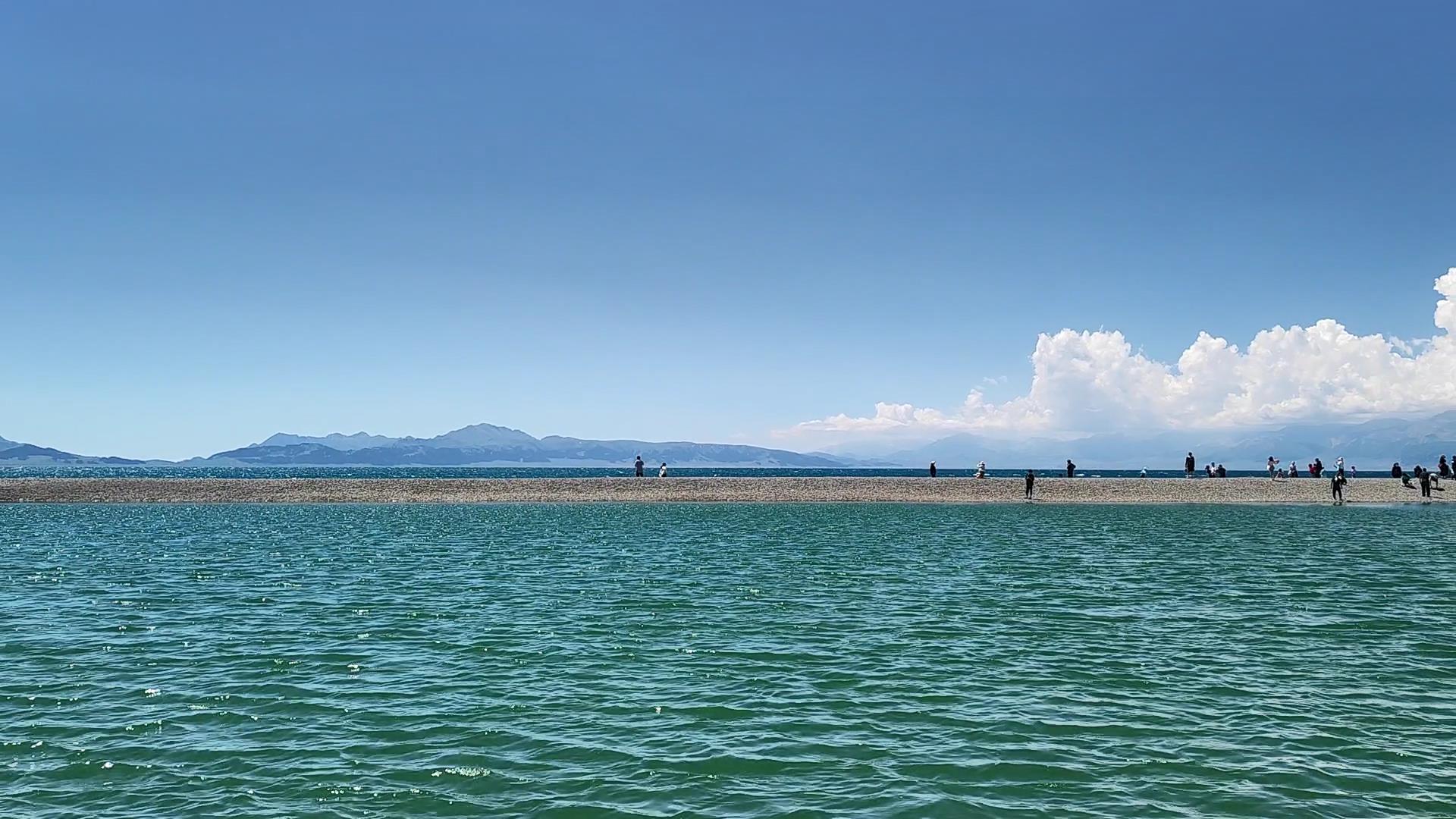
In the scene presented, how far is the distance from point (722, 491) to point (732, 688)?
67.8 m

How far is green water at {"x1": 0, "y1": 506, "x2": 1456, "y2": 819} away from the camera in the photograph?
42.4ft

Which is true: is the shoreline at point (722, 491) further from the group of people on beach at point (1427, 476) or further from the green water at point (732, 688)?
the green water at point (732, 688)

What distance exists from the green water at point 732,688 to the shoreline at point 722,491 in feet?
142

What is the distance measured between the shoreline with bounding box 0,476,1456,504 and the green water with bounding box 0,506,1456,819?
43334 mm

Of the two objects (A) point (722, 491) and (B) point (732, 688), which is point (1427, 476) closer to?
(A) point (722, 491)

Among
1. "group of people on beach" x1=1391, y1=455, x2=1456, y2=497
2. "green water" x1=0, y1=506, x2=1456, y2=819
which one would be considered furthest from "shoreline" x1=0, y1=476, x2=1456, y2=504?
"green water" x1=0, y1=506, x2=1456, y2=819

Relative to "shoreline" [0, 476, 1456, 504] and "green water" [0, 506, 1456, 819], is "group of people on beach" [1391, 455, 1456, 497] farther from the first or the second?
"green water" [0, 506, 1456, 819]

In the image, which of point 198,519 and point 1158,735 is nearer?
point 1158,735

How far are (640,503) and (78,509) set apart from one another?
149ft

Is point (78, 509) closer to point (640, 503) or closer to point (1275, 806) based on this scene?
point (640, 503)

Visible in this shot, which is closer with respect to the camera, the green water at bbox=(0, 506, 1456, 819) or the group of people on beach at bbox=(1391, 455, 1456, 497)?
the green water at bbox=(0, 506, 1456, 819)

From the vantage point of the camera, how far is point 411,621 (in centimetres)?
2597

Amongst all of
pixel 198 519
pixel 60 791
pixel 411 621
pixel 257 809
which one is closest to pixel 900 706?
pixel 257 809

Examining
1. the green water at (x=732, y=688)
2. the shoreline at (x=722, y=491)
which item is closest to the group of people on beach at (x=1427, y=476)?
the shoreline at (x=722, y=491)
